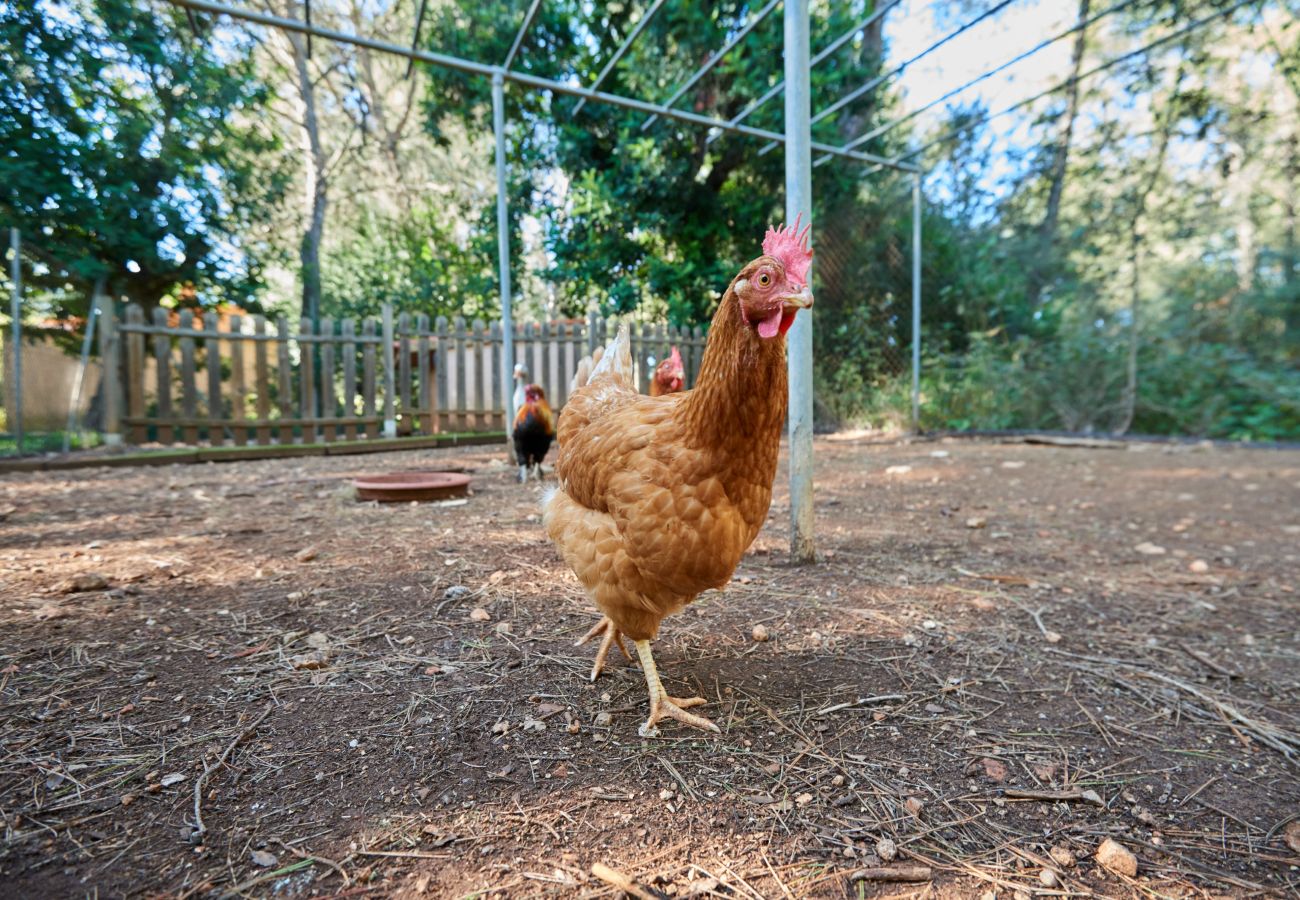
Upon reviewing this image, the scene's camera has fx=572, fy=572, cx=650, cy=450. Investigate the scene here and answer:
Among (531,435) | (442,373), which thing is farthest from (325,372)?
(531,435)

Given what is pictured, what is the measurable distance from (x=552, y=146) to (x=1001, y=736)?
1050 centimetres

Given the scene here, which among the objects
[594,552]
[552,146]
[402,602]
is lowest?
[402,602]

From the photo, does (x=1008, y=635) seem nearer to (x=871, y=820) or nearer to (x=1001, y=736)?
Answer: (x=1001, y=736)

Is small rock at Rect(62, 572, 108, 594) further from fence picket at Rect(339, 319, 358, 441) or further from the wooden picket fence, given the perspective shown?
fence picket at Rect(339, 319, 358, 441)

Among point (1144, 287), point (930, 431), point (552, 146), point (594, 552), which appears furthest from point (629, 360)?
point (1144, 287)

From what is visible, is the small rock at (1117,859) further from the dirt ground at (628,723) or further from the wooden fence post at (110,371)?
the wooden fence post at (110,371)

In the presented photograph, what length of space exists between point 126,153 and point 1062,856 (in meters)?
10.6

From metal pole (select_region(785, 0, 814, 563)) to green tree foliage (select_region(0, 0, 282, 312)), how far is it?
7564 mm

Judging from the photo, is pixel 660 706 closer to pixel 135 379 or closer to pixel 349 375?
pixel 349 375

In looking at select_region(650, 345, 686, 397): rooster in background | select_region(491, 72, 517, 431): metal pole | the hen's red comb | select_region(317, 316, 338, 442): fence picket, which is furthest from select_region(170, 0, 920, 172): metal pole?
the hen's red comb

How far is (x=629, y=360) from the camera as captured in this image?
2.59 m

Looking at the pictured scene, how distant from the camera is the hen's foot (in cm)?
190

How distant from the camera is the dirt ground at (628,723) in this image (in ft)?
3.76

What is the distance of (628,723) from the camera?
1665mm
